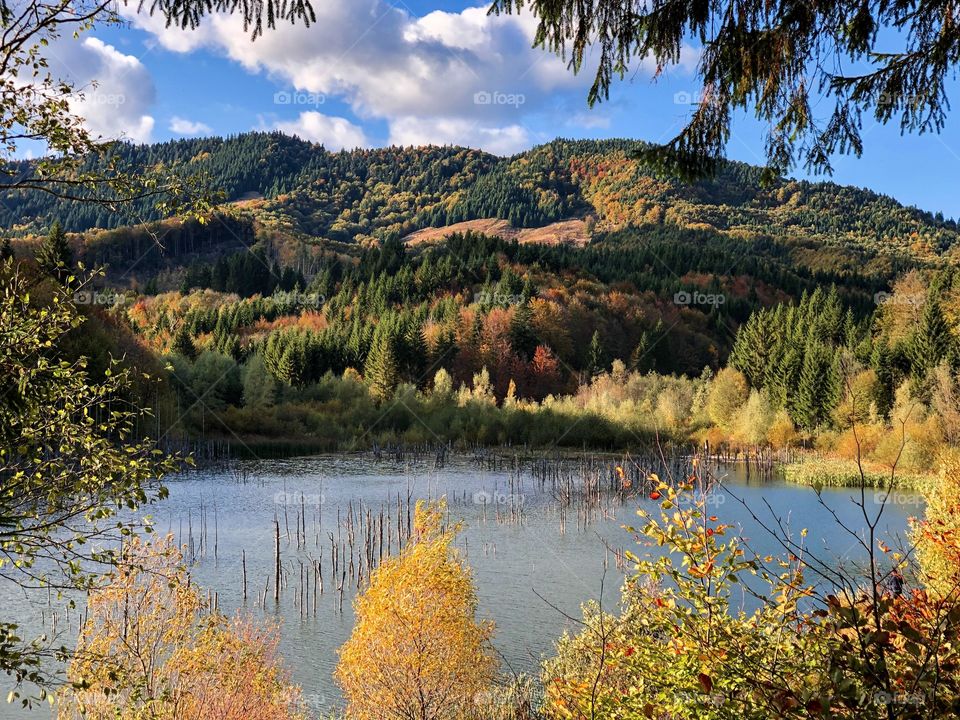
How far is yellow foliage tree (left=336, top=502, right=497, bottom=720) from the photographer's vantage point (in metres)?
14.1

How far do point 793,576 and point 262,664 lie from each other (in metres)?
11.3

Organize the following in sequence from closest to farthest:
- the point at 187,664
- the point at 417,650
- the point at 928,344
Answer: the point at 187,664 → the point at 417,650 → the point at 928,344

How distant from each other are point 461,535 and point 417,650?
13.9 metres

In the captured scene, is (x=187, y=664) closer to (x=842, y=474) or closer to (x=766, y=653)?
(x=766, y=653)

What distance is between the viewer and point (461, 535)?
28297 mm

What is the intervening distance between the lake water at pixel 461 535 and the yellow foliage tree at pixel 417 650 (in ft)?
6.03

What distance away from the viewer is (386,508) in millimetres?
32594

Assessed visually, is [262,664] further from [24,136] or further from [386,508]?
[386,508]

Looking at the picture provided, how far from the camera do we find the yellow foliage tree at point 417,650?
1411 cm

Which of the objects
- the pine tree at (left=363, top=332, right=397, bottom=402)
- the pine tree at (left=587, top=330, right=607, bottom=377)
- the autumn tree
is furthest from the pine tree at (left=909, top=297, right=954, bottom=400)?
the pine tree at (left=363, top=332, right=397, bottom=402)

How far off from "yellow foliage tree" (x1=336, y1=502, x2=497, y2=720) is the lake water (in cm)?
184

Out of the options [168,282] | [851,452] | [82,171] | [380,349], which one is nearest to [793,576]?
[82,171]

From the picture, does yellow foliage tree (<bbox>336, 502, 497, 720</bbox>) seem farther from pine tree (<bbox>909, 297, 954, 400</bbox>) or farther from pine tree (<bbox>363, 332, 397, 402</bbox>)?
pine tree (<bbox>363, 332, 397, 402</bbox>)

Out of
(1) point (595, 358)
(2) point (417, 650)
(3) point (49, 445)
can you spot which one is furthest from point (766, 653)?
(1) point (595, 358)
